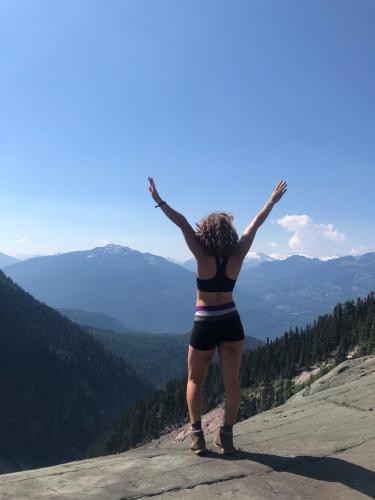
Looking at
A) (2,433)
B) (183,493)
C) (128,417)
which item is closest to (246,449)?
(183,493)

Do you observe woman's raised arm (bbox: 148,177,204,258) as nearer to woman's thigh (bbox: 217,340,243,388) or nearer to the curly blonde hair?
the curly blonde hair

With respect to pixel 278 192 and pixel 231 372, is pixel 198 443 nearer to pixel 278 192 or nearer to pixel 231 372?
pixel 231 372

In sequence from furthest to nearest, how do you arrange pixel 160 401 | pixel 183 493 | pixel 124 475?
pixel 160 401 → pixel 124 475 → pixel 183 493

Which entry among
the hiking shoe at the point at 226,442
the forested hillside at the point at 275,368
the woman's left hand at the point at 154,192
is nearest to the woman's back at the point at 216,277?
the woman's left hand at the point at 154,192

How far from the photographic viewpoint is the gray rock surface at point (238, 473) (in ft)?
17.7

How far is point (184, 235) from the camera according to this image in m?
7.00

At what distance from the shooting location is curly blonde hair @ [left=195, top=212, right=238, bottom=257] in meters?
6.79

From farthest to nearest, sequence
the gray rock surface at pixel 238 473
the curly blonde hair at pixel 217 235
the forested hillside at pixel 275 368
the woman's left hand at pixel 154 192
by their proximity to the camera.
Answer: the forested hillside at pixel 275 368, the woman's left hand at pixel 154 192, the curly blonde hair at pixel 217 235, the gray rock surface at pixel 238 473

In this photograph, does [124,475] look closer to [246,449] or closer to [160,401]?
[246,449]

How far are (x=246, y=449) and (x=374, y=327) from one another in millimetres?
52297

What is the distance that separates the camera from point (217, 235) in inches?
269

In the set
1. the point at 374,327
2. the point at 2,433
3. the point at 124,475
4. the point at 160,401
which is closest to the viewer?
the point at 124,475

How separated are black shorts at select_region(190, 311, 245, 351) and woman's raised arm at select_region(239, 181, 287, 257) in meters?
0.97

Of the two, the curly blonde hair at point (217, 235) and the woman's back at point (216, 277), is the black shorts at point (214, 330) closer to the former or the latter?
the woman's back at point (216, 277)
